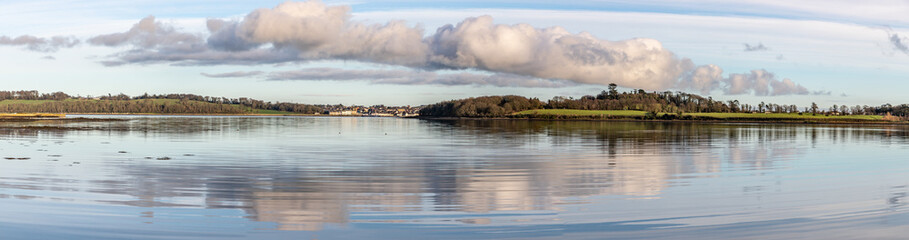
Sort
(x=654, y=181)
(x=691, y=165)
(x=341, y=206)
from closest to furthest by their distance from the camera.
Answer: (x=341, y=206) → (x=654, y=181) → (x=691, y=165)

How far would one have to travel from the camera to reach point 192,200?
14.0 meters

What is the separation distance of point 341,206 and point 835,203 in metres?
11.1

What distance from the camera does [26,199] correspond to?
46.0 feet

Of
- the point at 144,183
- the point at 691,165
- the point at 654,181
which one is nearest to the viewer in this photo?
the point at 144,183

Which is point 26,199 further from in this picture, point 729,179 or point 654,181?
point 729,179

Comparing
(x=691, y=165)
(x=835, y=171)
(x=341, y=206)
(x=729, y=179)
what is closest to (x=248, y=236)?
(x=341, y=206)

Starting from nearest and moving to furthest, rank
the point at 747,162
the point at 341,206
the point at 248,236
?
the point at 248,236, the point at 341,206, the point at 747,162

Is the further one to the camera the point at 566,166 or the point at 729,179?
the point at 566,166

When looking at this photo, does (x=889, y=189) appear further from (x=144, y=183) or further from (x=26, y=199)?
(x=26, y=199)

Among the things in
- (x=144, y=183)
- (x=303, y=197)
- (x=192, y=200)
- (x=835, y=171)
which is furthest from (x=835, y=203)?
(x=144, y=183)

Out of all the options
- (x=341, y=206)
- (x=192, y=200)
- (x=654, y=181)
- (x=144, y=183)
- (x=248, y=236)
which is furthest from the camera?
(x=654, y=181)

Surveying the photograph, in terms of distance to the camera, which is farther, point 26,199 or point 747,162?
point 747,162

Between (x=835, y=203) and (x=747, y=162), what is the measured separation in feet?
42.2

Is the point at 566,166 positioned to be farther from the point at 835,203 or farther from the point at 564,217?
the point at 564,217
